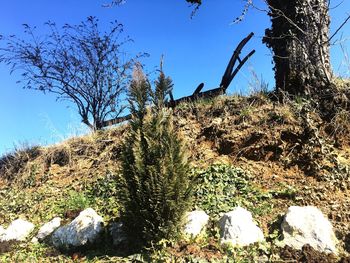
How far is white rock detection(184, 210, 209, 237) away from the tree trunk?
10.5ft

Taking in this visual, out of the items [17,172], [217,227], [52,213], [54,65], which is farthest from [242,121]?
[54,65]

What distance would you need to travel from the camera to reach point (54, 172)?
8562 millimetres

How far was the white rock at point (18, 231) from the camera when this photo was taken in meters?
6.24

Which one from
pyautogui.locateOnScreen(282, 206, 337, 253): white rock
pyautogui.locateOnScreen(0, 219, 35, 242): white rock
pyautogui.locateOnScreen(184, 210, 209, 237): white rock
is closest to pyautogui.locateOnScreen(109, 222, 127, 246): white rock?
pyautogui.locateOnScreen(184, 210, 209, 237): white rock

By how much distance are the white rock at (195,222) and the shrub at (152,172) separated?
211 millimetres

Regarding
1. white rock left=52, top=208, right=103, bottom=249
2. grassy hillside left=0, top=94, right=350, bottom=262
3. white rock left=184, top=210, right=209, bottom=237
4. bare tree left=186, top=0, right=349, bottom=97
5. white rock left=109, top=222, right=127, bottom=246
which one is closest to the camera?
white rock left=184, top=210, right=209, bottom=237

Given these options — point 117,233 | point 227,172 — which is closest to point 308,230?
point 227,172

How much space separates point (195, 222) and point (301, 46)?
4.24 meters

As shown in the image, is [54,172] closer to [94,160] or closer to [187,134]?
[94,160]

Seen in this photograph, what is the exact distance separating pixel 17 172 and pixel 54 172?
4.30ft

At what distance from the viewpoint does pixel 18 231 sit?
20.8 feet

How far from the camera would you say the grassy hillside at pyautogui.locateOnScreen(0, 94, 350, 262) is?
17.2ft

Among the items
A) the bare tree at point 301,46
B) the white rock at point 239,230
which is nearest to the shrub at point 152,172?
the white rock at point 239,230

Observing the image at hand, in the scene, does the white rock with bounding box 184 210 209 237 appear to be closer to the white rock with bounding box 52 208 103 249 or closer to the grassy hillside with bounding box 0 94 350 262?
the grassy hillside with bounding box 0 94 350 262
